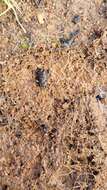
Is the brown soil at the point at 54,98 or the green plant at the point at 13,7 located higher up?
the green plant at the point at 13,7

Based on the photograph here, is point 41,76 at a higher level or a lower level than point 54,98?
higher

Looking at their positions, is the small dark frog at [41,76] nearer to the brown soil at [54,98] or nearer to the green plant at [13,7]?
the brown soil at [54,98]

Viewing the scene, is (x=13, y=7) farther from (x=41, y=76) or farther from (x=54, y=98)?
(x=54, y=98)

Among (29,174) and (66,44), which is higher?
(66,44)

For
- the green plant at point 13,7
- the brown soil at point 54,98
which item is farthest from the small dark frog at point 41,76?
the green plant at point 13,7

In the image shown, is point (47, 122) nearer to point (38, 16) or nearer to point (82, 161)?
point (82, 161)

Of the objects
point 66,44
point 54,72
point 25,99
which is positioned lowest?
point 25,99

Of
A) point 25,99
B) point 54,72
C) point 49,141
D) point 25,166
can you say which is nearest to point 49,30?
point 54,72

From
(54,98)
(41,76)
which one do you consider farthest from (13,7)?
(54,98)
